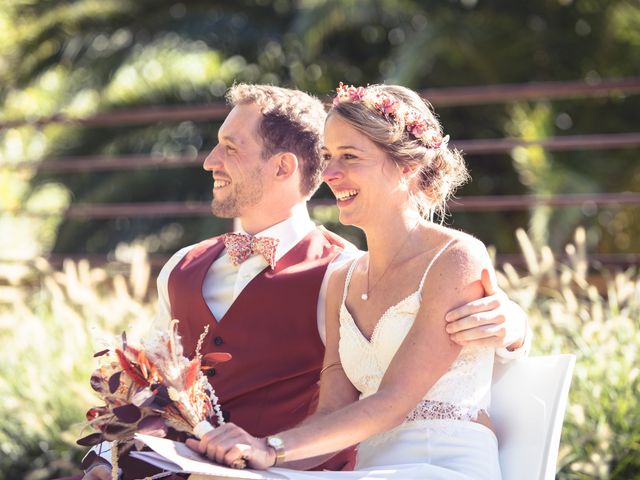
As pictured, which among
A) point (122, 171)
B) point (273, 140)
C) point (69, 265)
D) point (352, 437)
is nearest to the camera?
point (352, 437)

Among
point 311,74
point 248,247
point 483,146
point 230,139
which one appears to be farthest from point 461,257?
point 311,74

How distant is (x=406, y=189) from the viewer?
270cm

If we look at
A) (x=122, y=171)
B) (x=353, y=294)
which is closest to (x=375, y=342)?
(x=353, y=294)

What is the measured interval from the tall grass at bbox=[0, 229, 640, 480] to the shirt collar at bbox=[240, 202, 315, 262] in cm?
114

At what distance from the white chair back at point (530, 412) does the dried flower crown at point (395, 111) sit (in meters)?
0.61

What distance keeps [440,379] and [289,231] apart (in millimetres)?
765

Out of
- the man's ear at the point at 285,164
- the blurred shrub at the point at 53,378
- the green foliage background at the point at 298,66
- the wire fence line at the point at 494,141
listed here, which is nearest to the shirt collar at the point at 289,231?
the man's ear at the point at 285,164

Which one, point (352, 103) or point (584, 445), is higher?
point (352, 103)

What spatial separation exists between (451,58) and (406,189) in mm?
7561

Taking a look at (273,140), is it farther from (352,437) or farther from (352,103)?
(352,437)

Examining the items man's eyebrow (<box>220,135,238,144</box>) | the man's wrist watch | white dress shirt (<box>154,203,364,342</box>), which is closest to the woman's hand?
the man's wrist watch

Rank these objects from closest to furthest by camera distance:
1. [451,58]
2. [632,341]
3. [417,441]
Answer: [417,441]
[632,341]
[451,58]

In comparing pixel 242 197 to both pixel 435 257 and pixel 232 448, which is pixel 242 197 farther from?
pixel 232 448

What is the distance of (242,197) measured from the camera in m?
3.12
